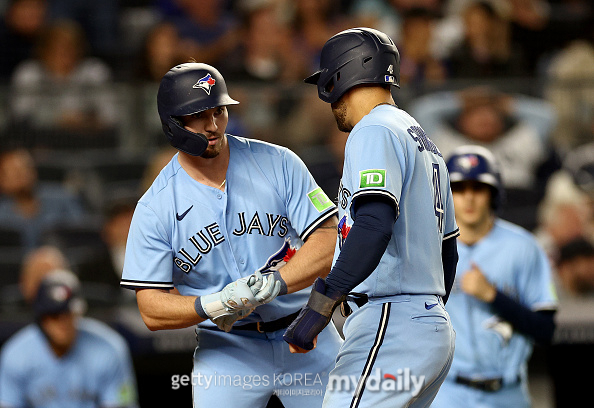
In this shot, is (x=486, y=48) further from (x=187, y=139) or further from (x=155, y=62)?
(x=187, y=139)

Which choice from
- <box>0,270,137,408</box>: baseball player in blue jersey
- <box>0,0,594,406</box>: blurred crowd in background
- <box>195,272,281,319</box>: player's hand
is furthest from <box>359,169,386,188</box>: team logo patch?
<box>0,270,137,408</box>: baseball player in blue jersey

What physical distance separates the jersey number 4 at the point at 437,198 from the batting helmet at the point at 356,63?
0.35m

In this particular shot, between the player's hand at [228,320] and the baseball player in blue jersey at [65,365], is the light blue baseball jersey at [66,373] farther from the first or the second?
→ the player's hand at [228,320]

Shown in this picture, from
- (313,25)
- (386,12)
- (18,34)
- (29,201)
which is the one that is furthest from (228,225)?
(386,12)

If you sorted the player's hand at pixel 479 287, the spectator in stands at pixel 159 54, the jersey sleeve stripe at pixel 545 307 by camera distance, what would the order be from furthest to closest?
1. the spectator in stands at pixel 159 54
2. the jersey sleeve stripe at pixel 545 307
3. the player's hand at pixel 479 287

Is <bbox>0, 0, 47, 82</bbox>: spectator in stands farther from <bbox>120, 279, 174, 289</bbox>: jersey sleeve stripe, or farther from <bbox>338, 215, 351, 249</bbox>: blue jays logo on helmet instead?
<bbox>338, 215, 351, 249</bbox>: blue jays logo on helmet

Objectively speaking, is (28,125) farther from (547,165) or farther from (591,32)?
(591,32)

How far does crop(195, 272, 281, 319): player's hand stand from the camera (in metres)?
3.01

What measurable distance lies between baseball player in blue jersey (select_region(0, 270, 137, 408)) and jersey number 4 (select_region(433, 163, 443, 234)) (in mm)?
4235

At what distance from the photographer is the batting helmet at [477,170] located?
4512 millimetres

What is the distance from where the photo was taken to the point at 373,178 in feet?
8.69

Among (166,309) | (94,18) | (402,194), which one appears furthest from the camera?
(94,18)

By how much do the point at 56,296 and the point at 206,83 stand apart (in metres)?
3.60

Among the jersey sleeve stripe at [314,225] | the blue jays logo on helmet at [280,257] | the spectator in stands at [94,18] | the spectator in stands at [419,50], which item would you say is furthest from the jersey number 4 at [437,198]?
the spectator in stands at [94,18]
